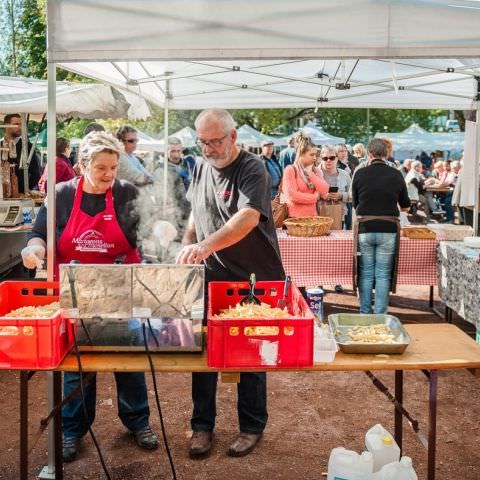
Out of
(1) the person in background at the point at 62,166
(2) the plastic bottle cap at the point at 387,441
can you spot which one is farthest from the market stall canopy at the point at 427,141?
(2) the plastic bottle cap at the point at 387,441

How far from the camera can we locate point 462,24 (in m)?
2.79

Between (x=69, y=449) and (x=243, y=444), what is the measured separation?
93 cm

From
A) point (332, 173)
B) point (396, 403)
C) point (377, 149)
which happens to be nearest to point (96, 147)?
point (396, 403)

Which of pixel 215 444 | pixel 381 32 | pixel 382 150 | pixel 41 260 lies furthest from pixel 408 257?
pixel 41 260

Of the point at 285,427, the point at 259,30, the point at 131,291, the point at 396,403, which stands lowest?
the point at 285,427

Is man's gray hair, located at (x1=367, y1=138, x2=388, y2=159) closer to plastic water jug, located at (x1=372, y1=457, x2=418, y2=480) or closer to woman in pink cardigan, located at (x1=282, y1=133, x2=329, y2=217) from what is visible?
woman in pink cardigan, located at (x1=282, y1=133, x2=329, y2=217)

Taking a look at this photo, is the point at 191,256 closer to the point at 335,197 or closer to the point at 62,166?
the point at 335,197

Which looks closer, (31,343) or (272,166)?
(31,343)

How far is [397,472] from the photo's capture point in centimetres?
262

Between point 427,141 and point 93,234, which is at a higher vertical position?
point 427,141

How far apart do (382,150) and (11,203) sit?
11.6 feet

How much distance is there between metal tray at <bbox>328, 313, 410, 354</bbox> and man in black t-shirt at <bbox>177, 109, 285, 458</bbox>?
507 millimetres

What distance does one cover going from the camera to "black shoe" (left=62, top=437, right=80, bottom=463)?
337 centimetres

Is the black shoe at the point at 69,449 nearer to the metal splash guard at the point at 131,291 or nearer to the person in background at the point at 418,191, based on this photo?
the metal splash guard at the point at 131,291
